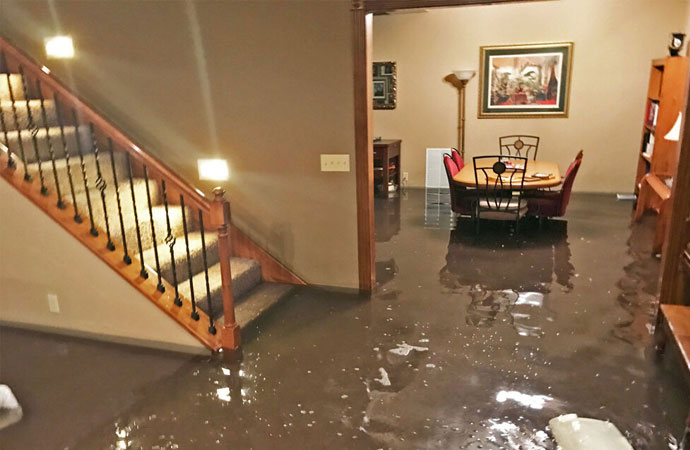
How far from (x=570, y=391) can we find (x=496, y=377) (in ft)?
1.22

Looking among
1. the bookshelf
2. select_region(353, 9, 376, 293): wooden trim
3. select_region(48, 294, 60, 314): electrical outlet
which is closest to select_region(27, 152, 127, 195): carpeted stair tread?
select_region(48, 294, 60, 314): electrical outlet

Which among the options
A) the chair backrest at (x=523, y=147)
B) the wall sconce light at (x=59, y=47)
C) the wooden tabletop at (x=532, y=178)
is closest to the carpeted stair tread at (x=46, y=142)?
the wall sconce light at (x=59, y=47)

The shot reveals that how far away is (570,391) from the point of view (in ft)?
8.90

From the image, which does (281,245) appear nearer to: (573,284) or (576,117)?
Answer: (573,284)

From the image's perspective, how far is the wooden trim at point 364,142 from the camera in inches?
139

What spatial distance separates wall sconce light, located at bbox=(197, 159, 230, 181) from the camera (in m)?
4.07

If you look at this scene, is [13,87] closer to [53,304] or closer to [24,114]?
[24,114]

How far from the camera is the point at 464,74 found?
7.37 m

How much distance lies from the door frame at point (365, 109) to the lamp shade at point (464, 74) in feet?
13.3

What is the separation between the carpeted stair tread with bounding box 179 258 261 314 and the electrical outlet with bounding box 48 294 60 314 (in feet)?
2.55

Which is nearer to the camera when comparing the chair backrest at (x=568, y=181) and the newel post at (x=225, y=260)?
the newel post at (x=225, y=260)

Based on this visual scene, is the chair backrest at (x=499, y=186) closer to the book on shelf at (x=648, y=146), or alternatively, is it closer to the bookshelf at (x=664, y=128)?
the bookshelf at (x=664, y=128)

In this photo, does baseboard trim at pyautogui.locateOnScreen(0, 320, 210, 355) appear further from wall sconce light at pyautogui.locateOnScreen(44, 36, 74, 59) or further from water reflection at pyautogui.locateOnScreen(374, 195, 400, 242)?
water reflection at pyautogui.locateOnScreen(374, 195, 400, 242)

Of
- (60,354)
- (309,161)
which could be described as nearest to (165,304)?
(60,354)
